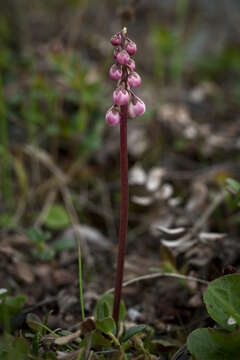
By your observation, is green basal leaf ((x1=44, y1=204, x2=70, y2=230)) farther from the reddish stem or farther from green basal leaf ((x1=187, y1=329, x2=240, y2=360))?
green basal leaf ((x1=187, y1=329, x2=240, y2=360))

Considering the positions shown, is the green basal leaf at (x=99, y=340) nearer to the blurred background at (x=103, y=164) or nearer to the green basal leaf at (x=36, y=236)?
the blurred background at (x=103, y=164)

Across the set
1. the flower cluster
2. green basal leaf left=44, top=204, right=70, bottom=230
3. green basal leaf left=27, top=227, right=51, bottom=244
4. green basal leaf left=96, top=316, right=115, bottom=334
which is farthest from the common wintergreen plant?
green basal leaf left=44, top=204, right=70, bottom=230

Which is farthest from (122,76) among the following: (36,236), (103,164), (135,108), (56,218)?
(103,164)

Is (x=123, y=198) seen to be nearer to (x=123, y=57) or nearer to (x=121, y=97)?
(x=121, y=97)

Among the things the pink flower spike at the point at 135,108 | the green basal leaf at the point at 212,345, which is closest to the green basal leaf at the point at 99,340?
the green basal leaf at the point at 212,345

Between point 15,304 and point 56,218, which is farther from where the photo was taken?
point 56,218

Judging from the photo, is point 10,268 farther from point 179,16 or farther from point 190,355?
point 179,16
